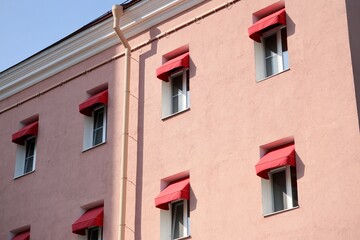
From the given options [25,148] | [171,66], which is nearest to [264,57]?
[171,66]

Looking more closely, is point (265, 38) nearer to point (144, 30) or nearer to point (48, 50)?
point (144, 30)

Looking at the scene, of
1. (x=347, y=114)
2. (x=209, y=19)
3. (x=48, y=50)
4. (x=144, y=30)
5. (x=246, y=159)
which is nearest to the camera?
(x=347, y=114)

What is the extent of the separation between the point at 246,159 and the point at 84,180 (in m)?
5.60

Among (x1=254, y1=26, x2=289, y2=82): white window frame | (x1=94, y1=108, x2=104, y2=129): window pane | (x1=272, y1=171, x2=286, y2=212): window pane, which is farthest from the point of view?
(x1=94, y1=108, x2=104, y2=129): window pane

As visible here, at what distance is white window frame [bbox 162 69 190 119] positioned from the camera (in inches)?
949

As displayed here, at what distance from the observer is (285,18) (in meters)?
22.2

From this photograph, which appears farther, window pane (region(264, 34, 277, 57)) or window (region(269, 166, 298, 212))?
window pane (region(264, 34, 277, 57))

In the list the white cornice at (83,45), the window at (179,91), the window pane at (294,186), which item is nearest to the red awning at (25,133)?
the white cornice at (83,45)

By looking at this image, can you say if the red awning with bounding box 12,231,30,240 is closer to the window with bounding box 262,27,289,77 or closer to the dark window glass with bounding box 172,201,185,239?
the dark window glass with bounding box 172,201,185,239

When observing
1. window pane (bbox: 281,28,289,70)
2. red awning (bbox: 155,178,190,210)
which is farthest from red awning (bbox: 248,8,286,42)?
red awning (bbox: 155,178,190,210)

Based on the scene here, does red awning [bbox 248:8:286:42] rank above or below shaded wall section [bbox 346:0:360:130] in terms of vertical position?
above

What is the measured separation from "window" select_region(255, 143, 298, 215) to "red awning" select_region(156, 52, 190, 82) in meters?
3.84

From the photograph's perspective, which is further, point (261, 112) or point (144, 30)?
point (144, 30)

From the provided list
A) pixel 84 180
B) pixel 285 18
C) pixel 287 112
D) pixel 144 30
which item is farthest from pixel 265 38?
pixel 84 180
